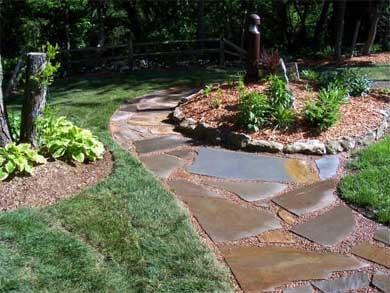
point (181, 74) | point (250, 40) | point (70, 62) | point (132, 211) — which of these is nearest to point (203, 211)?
point (132, 211)

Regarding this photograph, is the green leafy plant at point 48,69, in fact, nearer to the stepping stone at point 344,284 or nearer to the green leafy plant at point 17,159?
the green leafy plant at point 17,159

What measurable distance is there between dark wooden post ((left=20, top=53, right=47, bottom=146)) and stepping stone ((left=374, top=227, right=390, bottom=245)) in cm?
292

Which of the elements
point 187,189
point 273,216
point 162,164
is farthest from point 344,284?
point 162,164

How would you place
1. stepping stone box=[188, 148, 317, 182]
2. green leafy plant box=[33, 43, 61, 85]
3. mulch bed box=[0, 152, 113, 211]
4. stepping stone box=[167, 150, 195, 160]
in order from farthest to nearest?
stepping stone box=[167, 150, 195, 160] → stepping stone box=[188, 148, 317, 182] → green leafy plant box=[33, 43, 61, 85] → mulch bed box=[0, 152, 113, 211]

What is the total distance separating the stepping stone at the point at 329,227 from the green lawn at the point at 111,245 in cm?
78

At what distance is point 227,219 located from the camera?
3756 mm

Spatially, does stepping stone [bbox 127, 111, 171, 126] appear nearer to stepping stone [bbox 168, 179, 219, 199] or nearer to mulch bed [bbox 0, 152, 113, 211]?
mulch bed [bbox 0, 152, 113, 211]

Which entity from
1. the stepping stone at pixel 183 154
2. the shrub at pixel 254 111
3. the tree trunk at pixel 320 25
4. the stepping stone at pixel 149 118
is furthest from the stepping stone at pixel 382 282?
the tree trunk at pixel 320 25

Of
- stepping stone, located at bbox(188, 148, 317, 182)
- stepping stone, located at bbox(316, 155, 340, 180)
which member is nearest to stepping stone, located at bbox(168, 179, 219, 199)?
stepping stone, located at bbox(188, 148, 317, 182)

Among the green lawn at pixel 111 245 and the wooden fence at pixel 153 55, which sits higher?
the wooden fence at pixel 153 55

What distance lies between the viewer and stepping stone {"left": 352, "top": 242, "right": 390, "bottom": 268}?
10.5ft

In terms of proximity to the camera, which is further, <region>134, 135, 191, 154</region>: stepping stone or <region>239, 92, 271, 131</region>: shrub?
<region>239, 92, 271, 131</region>: shrub

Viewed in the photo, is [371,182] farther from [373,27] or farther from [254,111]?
[373,27]

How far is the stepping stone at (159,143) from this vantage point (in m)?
5.38
